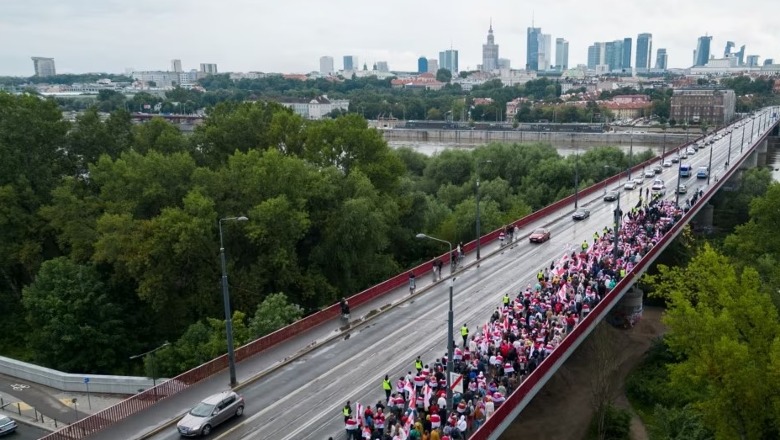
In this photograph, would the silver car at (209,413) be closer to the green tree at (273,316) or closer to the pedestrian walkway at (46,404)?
the green tree at (273,316)

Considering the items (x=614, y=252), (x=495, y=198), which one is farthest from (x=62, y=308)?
(x=495, y=198)

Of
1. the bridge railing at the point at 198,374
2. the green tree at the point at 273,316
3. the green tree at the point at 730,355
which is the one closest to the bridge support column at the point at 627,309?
the green tree at the point at 730,355

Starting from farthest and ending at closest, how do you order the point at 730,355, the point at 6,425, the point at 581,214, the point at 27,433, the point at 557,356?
the point at 581,214 < the point at 27,433 < the point at 6,425 < the point at 557,356 < the point at 730,355

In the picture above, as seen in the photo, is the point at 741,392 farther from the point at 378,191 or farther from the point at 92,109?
the point at 92,109

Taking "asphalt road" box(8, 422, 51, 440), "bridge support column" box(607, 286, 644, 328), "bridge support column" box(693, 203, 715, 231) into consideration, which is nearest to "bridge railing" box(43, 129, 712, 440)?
"asphalt road" box(8, 422, 51, 440)

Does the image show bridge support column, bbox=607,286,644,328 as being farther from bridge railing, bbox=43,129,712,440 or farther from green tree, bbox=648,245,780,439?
bridge railing, bbox=43,129,712,440

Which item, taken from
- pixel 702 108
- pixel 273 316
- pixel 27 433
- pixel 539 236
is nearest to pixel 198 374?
pixel 273 316

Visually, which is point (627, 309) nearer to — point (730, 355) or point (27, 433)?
point (730, 355)
